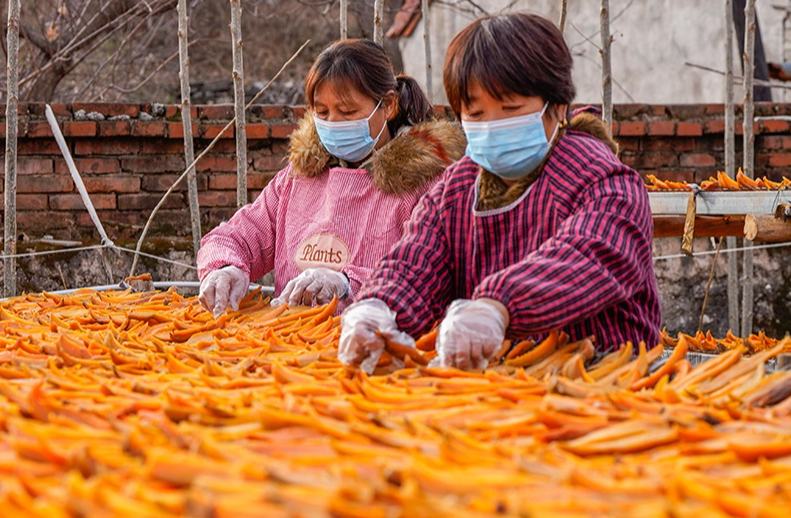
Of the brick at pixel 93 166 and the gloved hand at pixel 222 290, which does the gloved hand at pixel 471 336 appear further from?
the brick at pixel 93 166

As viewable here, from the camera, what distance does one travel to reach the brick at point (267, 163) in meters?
6.28

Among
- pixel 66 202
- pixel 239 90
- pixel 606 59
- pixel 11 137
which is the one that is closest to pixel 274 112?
pixel 66 202

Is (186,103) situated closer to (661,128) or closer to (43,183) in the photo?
(43,183)

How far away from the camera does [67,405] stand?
6.15 feet

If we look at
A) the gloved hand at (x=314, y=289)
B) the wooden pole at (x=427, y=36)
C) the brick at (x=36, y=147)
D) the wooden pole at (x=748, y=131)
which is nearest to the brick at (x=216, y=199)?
the brick at (x=36, y=147)

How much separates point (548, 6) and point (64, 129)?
6632mm

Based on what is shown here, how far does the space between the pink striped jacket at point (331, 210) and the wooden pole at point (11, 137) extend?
4.78ft

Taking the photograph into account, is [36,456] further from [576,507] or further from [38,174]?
[38,174]

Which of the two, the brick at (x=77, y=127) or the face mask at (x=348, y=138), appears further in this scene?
the brick at (x=77, y=127)

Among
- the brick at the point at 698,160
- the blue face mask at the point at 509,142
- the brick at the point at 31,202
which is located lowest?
the brick at the point at 31,202

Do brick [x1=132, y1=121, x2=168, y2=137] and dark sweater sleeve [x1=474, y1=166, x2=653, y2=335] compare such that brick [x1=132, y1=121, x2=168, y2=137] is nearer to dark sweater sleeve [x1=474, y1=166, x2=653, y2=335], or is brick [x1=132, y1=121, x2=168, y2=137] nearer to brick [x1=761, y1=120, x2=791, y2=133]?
brick [x1=761, y1=120, x2=791, y2=133]

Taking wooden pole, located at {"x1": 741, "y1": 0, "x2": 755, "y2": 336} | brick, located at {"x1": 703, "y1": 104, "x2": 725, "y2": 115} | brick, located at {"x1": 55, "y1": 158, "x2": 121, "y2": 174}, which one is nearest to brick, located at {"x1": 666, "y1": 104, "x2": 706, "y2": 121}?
brick, located at {"x1": 703, "y1": 104, "x2": 725, "y2": 115}

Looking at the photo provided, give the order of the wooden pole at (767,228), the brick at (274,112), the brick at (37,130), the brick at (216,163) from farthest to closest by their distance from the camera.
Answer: the brick at (274,112)
the brick at (216,163)
the brick at (37,130)
the wooden pole at (767,228)

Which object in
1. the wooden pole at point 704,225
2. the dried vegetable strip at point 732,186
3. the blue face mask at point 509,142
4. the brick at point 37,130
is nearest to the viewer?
the blue face mask at point 509,142
